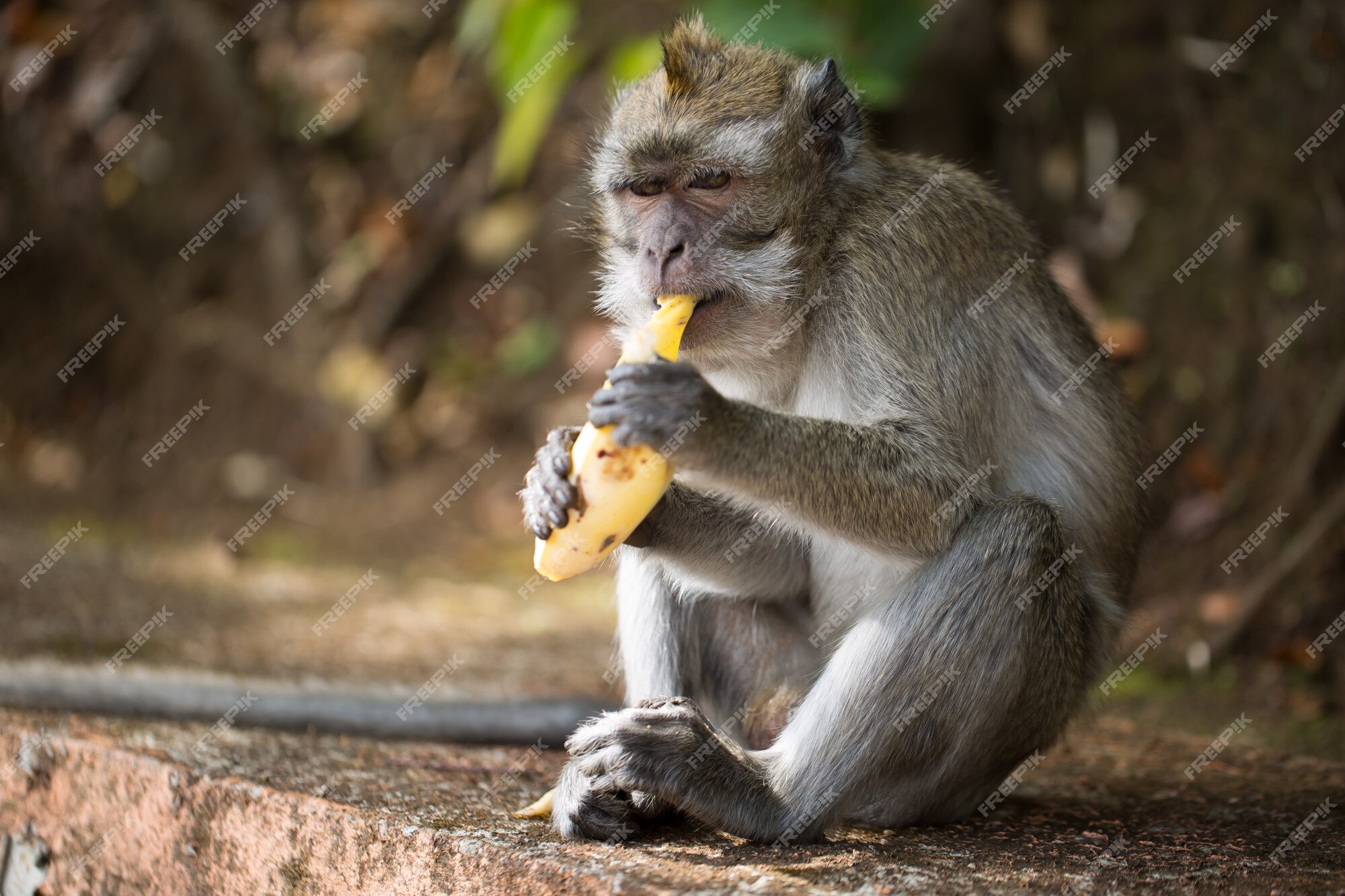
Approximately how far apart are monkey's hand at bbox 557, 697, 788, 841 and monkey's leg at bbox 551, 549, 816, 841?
1.39ft

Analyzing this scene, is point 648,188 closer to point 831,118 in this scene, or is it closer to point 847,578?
point 831,118

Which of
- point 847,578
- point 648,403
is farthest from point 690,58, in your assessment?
point 847,578

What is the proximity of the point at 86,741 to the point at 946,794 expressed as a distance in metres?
2.83

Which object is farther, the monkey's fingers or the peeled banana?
the monkey's fingers

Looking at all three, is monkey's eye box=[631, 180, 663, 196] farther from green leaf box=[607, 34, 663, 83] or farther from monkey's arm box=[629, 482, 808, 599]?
green leaf box=[607, 34, 663, 83]

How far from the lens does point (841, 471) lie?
3.51 metres

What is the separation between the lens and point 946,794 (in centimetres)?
375

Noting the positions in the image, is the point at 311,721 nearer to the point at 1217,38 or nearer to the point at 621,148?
the point at 621,148

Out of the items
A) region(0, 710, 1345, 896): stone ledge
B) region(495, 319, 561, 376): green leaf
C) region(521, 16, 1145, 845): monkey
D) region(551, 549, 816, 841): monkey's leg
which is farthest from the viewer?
region(495, 319, 561, 376): green leaf

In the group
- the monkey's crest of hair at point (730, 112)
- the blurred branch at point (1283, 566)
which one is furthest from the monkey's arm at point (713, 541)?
the blurred branch at point (1283, 566)

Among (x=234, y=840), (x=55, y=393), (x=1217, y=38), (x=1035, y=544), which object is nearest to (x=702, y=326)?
(x=1035, y=544)

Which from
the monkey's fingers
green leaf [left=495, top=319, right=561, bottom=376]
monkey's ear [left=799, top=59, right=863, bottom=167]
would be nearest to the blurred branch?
monkey's ear [left=799, top=59, right=863, bottom=167]

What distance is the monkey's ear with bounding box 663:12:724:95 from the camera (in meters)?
4.05

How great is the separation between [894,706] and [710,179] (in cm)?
168
